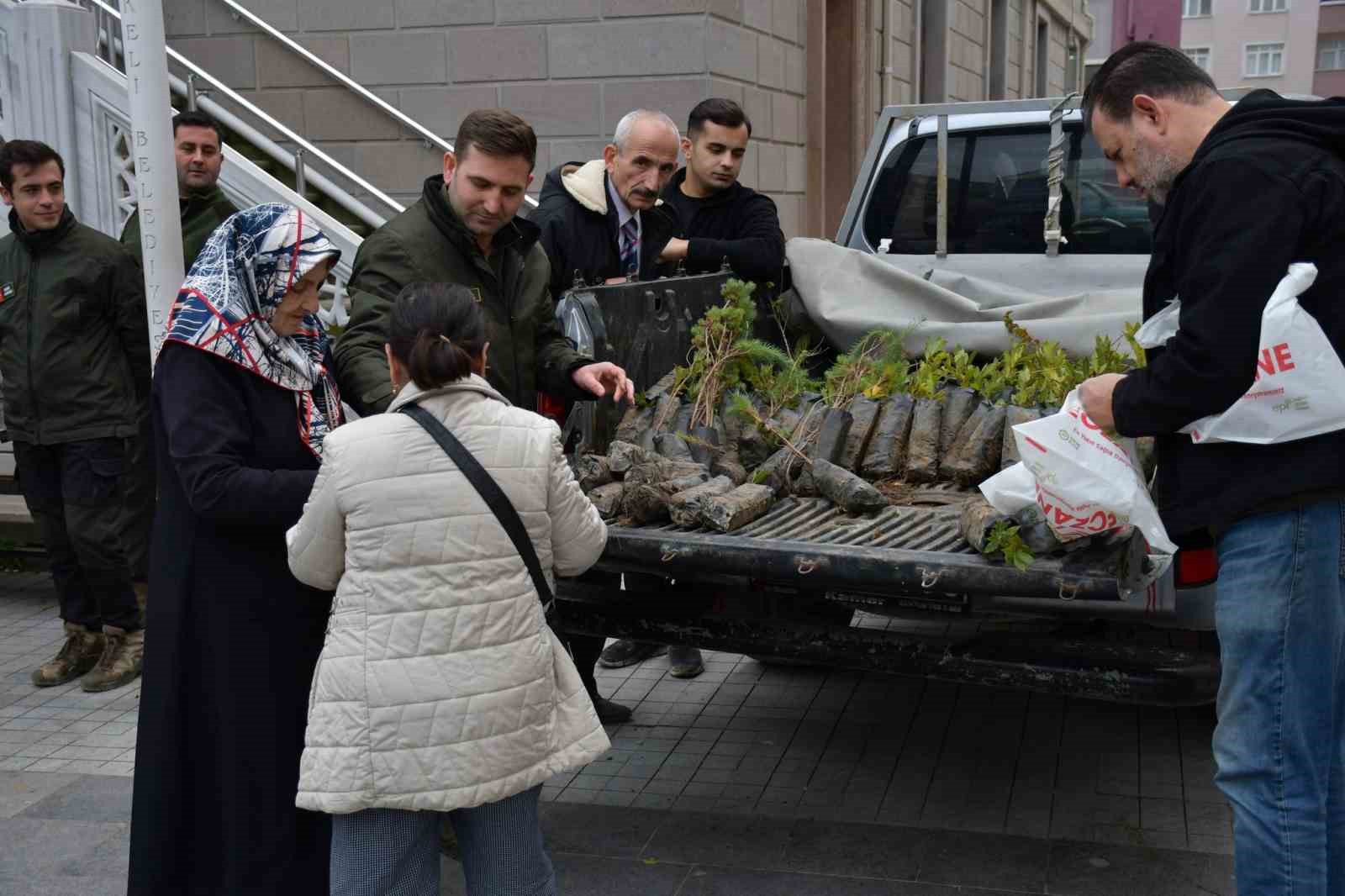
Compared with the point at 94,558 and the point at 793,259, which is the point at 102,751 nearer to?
the point at 94,558

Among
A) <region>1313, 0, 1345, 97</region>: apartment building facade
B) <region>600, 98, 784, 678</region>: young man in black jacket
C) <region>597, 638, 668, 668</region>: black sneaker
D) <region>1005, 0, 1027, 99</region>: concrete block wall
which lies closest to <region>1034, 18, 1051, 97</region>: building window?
<region>1005, 0, 1027, 99</region>: concrete block wall

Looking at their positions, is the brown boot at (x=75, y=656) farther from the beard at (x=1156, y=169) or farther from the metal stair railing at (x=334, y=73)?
the metal stair railing at (x=334, y=73)

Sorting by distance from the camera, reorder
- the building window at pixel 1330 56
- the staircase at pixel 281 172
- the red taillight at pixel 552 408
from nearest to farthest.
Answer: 1. the red taillight at pixel 552 408
2. the staircase at pixel 281 172
3. the building window at pixel 1330 56

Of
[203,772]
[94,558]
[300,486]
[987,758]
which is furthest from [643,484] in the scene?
[94,558]

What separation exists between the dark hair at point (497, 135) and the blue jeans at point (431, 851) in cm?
174

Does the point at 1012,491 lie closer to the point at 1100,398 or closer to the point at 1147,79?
the point at 1100,398

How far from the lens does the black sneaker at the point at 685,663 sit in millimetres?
5797

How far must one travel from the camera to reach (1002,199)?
6148mm

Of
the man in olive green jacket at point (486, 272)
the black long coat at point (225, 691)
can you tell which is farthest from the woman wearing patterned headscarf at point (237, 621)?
the man in olive green jacket at point (486, 272)

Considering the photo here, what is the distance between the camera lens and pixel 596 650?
16.5 feet

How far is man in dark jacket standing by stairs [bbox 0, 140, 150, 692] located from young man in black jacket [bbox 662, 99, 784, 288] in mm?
2363

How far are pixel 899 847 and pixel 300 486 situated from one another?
2.12 meters

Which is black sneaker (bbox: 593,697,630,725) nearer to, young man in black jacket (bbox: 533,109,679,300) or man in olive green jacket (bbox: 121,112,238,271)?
young man in black jacket (bbox: 533,109,679,300)

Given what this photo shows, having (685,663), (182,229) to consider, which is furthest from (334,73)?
(685,663)
